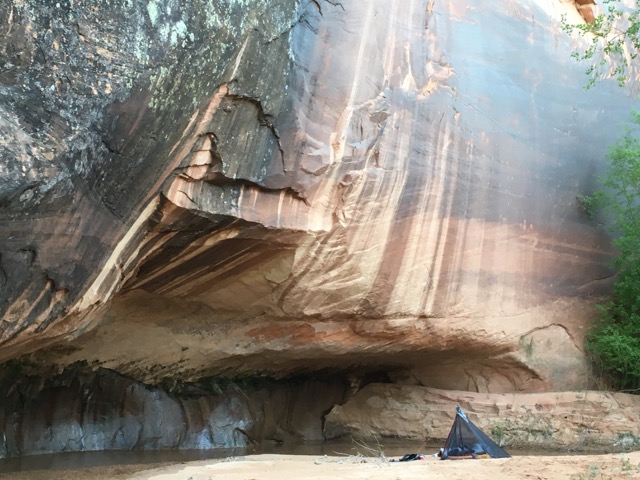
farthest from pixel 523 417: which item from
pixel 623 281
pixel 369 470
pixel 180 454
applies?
pixel 180 454

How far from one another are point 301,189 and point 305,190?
0.27ft

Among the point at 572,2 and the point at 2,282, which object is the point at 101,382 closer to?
the point at 2,282

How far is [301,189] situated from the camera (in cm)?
838

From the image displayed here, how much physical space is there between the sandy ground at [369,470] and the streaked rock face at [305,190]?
5.32ft

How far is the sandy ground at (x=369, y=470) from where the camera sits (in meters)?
6.11

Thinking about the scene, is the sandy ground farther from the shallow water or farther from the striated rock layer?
the striated rock layer

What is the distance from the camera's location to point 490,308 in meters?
11.0

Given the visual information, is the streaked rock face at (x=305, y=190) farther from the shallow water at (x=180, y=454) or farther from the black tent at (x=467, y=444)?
the black tent at (x=467, y=444)

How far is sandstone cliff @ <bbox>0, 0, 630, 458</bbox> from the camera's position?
6.12m

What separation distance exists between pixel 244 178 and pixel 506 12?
6038mm

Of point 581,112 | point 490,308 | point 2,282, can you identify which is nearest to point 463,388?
point 490,308

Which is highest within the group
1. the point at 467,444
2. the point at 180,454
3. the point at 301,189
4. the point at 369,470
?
the point at 301,189

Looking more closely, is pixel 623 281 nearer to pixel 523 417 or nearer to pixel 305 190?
pixel 523 417

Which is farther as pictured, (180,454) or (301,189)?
(180,454)
